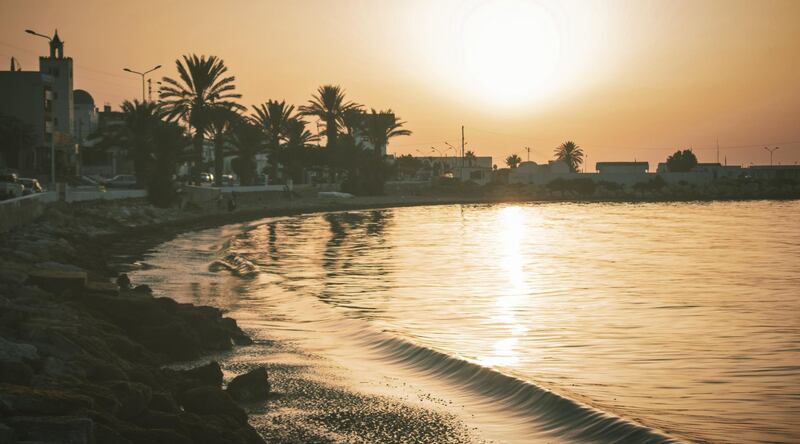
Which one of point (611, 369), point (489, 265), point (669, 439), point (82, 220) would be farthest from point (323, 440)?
point (82, 220)

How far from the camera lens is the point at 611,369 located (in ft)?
53.8

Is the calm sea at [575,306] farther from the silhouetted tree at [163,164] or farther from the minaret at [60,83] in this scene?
the minaret at [60,83]

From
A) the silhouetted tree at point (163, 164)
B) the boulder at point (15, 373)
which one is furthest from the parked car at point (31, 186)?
the boulder at point (15, 373)

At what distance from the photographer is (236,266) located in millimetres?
36500

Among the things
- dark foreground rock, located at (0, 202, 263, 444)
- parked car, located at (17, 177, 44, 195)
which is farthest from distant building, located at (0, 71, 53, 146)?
dark foreground rock, located at (0, 202, 263, 444)

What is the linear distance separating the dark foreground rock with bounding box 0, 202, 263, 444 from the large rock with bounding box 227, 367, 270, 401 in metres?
0.26

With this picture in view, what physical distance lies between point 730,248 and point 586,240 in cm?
1063

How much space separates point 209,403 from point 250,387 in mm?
2147

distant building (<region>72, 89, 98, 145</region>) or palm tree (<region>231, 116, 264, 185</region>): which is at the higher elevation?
distant building (<region>72, 89, 98, 145</region>)

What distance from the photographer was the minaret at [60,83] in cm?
8950

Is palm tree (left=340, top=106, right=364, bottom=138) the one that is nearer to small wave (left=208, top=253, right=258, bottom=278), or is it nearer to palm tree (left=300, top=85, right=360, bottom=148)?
palm tree (left=300, top=85, right=360, bottom=148)

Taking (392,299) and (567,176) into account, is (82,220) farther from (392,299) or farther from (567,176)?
(567,176)

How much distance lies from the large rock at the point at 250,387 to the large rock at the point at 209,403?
1709mm

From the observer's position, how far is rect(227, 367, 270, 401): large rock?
42.5 ft
